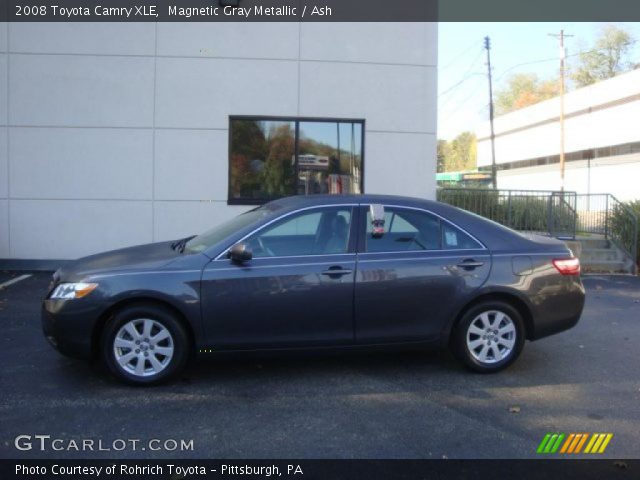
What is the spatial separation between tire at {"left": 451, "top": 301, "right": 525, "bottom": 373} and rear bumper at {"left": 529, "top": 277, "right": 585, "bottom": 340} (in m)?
0.17

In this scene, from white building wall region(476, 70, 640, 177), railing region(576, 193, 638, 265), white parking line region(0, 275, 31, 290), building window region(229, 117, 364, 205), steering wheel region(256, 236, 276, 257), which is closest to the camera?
steering wheel region(256, 236, 276, 257)

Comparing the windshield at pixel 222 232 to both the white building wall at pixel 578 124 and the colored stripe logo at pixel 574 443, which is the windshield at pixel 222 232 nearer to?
the colored stripe logo at pixel 574 443

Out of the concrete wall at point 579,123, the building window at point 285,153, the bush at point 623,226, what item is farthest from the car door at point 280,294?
the concrete wall at point 579,123

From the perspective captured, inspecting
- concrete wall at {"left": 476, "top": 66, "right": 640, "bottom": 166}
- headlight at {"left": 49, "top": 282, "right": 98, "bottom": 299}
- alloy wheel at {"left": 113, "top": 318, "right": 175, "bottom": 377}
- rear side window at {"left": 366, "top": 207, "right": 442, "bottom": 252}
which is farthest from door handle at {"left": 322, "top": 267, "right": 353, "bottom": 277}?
concrete wall at {"left": 476, "top": 66, "right": 640, "bottom": 166}

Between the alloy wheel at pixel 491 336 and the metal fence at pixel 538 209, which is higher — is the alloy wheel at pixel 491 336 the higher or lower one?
the lower one

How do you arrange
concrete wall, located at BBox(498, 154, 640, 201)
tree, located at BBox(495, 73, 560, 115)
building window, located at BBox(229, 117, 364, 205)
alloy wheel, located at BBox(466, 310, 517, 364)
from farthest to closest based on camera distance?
tree, located at BBox(495, 73, 560, 115) → concrete wall, located at BBox(498, 154, 640, 201) → building window, located at BBox(229, 117, 364, 205) → alloy wheel, located at BBox(466, 310, 517, 364)

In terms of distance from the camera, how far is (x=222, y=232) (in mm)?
5613

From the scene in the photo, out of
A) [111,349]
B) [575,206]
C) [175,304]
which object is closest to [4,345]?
[111,349]

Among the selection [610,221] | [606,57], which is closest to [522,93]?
[606,57]

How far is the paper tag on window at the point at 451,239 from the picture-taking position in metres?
5.53

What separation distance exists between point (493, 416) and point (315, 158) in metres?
7.29

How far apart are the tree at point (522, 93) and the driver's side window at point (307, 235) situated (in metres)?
70.5

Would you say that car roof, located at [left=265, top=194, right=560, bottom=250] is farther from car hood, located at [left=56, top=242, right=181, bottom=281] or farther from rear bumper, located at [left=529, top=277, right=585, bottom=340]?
car hood, located at [left=56, top=242, right=181, bottom=281]

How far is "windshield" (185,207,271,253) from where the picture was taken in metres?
5.42
